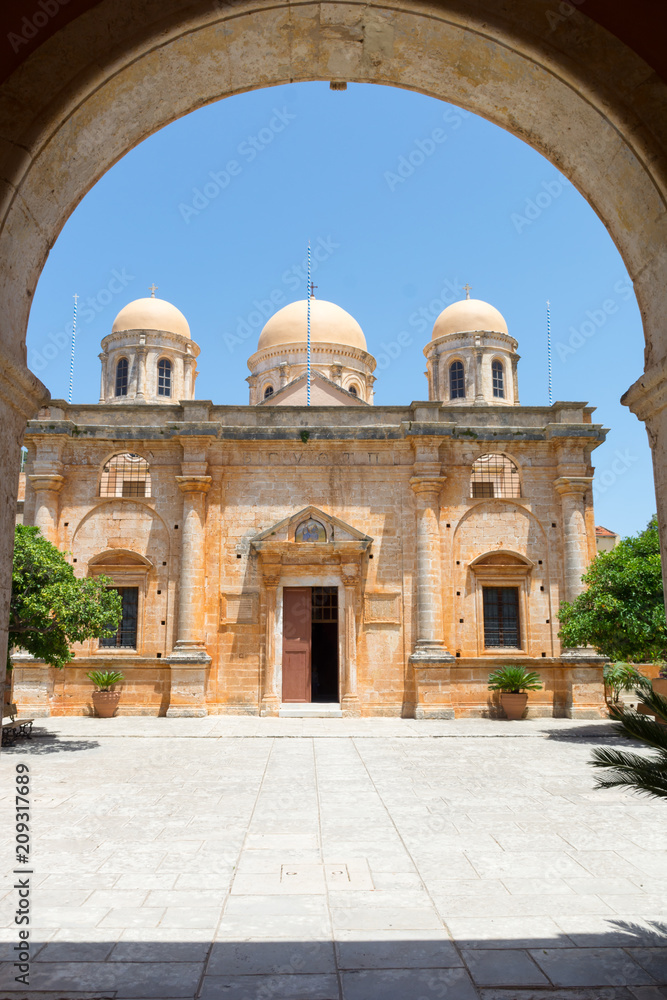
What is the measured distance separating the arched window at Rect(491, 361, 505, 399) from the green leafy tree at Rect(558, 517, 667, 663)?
12.3 m

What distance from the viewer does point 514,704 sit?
57.8ft

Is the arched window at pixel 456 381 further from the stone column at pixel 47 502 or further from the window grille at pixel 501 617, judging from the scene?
the stone column at pixel 47 502

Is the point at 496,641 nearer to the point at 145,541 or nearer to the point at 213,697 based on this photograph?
the point at 213,697

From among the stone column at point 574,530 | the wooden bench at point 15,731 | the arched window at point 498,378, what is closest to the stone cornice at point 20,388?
the wooden bench at point 15,731

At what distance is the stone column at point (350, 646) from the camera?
58.4 feet

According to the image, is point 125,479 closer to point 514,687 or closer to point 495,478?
point 495,478

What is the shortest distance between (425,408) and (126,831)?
526 inches

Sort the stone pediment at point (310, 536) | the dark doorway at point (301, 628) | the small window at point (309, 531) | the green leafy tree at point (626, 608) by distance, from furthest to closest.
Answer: the small window at point (309, 531)
the dark doorway at point (301, 628)
the stone pediment at point (310, 536)
the green leafy tree at point (626, 608)

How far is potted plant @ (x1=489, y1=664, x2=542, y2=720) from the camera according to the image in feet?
57.6

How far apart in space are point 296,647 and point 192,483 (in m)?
4.83

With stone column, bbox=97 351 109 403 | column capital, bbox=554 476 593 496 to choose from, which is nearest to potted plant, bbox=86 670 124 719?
column capital, bbox=554 476 593 496

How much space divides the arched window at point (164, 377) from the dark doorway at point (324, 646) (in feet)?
35.6

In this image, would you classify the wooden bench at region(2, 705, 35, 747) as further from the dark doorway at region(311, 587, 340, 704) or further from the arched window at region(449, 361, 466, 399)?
the arched window at region(449, 361, 466, 399)

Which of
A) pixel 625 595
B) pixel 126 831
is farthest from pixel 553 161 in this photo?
pixel 625 595
